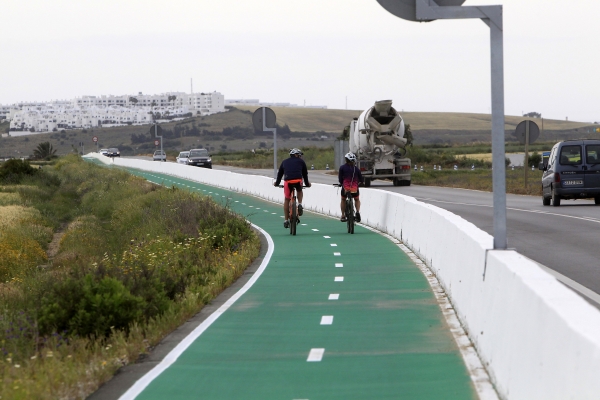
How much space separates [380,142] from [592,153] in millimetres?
15812

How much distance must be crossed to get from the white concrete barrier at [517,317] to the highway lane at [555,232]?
1.86 m

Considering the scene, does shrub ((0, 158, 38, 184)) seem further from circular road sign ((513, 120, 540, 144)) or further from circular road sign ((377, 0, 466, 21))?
circular road sign ((377, 0, 466, 21))

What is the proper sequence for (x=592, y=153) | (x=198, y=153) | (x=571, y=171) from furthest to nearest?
1. (x=198, y=153)
2. (x=592, y=153)
3. (x=571, y=171)

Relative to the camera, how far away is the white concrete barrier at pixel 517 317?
486cm

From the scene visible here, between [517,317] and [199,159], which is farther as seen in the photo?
[199,159]

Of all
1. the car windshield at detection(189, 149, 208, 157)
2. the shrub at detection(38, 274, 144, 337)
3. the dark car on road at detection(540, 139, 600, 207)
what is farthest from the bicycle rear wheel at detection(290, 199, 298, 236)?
the car windshield at detection(189, 149, 208, 157)

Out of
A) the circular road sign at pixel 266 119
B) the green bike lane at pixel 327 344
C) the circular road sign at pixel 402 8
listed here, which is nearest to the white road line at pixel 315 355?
the green bike lane at pixel 327 344

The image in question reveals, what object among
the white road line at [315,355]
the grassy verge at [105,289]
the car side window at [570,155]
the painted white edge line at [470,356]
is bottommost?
the white road line at [315,355]

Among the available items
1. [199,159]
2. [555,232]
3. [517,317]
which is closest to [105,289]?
[517,317]

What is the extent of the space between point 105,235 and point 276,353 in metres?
21.7

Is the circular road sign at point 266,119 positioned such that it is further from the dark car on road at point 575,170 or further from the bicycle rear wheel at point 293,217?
the bicycle rear wheel at point 293,217

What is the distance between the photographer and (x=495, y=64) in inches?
370

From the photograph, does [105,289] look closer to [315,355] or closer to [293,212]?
[315,355]

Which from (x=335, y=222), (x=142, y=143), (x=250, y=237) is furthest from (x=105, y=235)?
(x=142, y=143)
